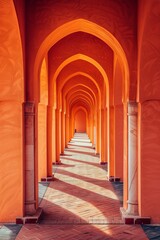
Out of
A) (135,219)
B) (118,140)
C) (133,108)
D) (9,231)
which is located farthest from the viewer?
(118,140)

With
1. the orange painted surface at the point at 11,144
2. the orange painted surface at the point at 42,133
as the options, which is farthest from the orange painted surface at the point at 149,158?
the orange painted surface at the point at 42,133

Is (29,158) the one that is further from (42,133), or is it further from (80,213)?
(42,133)

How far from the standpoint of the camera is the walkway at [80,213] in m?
6.25

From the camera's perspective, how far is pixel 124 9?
7.04 metres

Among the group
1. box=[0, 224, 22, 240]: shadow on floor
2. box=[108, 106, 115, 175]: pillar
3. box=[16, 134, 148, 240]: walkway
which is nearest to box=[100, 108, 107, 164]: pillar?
box=[16, 134, 148, 240]: walkway

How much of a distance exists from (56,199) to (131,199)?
283 cm

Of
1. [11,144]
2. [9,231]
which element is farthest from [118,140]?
[9,231]

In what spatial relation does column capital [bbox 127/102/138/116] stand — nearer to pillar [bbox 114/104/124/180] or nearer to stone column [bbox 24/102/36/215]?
stone column [bbox 24/102/36/215]

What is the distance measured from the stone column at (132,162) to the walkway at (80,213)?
478mm

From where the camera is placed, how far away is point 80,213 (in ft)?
25.3

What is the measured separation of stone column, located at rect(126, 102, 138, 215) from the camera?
23.1ft

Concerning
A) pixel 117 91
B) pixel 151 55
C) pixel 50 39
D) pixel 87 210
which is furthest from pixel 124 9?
pixel 87 210

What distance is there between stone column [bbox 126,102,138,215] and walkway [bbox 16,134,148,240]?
1.57ft

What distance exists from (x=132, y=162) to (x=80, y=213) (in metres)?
1.93
